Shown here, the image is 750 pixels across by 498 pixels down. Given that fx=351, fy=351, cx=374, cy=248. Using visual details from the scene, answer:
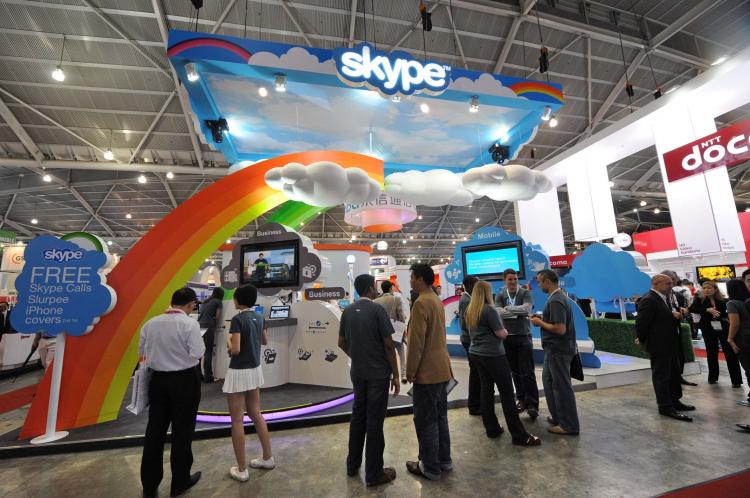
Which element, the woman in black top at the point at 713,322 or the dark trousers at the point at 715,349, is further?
the woman in black top at the point at 713,322

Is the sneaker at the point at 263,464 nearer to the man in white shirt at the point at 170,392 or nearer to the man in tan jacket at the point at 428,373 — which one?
the man in white shirt at the point at 170,392

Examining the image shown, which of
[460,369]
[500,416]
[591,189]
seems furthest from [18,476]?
[591,189]

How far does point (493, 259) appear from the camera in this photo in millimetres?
6176

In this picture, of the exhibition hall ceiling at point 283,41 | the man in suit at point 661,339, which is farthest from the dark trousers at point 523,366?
the exhibition hall ceiling at point 283,41

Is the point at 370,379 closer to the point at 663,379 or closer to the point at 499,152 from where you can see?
the point at 663,379

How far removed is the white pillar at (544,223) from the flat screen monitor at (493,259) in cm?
359

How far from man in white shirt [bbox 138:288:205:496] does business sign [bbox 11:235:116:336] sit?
1.80 m

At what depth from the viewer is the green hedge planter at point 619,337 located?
512cm

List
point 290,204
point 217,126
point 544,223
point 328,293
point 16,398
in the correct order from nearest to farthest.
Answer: point 328,293
point 16,398
point 217,126
point 290,204
point 544,223

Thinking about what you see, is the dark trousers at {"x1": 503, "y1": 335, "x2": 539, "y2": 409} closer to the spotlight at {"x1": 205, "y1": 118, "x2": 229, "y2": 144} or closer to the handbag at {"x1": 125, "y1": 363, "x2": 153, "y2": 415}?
the handbag at {"x1": 125, "y1": 363, "x2": 153, "y2": 415}

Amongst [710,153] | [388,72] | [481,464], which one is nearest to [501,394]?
[481,464]

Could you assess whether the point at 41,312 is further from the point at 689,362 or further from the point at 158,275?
the point at 689,362

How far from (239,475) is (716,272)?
48.3 ft

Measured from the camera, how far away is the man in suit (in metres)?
3.31
